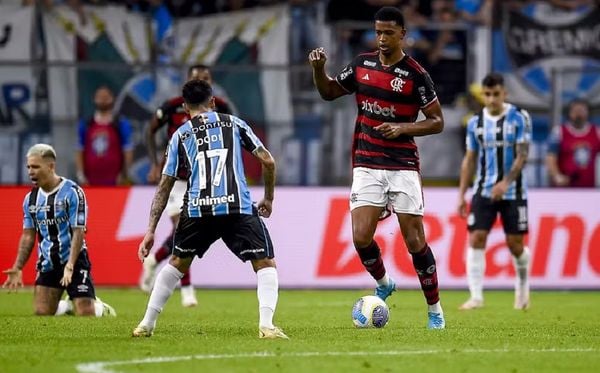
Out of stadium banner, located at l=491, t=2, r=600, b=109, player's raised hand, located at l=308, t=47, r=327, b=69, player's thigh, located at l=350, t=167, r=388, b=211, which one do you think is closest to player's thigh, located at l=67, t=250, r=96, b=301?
player's thigh, located at l=350, t=167, r=388, b=211

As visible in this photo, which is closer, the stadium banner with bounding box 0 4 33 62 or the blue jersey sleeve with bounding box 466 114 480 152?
the blue jersey sleeve with bounding box 466 114 480 152

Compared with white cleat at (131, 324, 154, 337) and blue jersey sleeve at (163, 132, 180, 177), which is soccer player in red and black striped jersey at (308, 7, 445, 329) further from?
white cleat at (131, 324, 154, 337)

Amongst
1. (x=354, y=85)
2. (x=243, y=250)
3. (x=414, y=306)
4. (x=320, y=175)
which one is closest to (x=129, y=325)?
(x=243, y=250)

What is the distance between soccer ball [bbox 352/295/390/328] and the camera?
37.5 ft

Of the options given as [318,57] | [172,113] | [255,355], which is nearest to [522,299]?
[172,113]

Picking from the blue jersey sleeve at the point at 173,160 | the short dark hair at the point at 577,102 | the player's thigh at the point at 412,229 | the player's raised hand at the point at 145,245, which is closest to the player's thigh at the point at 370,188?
the player's thigh at the point at 412,229

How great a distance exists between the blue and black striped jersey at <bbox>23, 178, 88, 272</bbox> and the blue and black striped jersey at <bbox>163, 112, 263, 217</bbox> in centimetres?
343

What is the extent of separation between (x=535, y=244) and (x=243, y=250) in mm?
9543

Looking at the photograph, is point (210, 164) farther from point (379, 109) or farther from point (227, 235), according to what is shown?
point (379, 109)

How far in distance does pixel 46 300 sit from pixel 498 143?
519 cm

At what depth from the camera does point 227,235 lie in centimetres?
1017

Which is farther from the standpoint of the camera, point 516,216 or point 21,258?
point 516,216

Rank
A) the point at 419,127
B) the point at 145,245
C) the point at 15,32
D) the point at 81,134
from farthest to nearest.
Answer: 1. the point at 15,32
2. the point at 81,134
3. the point at 419,127
4. the point at 145,245

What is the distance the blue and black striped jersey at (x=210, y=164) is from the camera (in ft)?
32.9
